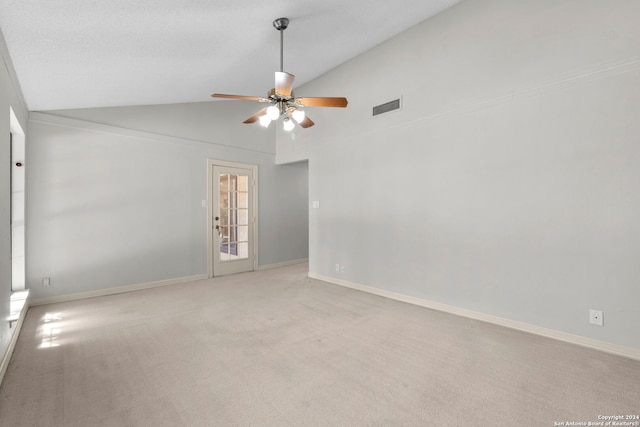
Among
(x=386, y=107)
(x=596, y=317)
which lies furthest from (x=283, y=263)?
(x=596, y=317)

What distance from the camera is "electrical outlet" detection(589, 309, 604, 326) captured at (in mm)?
2658

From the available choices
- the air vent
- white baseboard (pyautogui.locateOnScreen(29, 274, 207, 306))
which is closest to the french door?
white baseboard (pyautogui.locateOnScreen(29, 274, 207, 306))

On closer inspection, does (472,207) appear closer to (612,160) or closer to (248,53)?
(612,160)

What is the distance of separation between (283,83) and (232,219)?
137 inches

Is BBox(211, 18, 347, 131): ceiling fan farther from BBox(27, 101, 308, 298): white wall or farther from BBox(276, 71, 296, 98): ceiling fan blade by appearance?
BBox(27, 101, 308, 298): white wall

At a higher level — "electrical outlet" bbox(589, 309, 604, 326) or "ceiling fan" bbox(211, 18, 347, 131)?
"ceiling fan" bbox(211, 18, 347, 131)

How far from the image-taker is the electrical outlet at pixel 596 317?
2.66 m

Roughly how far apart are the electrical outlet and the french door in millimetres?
4970

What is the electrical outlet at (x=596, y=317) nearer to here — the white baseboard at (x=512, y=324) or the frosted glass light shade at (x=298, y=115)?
the white baseboard at (x=512, y=324)

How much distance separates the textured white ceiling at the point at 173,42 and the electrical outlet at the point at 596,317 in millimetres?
3542

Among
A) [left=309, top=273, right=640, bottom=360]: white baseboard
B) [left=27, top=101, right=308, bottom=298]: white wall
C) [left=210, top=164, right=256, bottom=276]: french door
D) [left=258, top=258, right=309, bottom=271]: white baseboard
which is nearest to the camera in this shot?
[left=309, top=273, right=640, bottom=360]: white baseboard

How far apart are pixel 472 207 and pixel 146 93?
4.28 metres

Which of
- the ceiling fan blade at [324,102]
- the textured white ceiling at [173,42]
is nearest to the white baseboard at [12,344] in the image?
the textured white ceiling at [173,42]

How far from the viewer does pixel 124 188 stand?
446 cm
